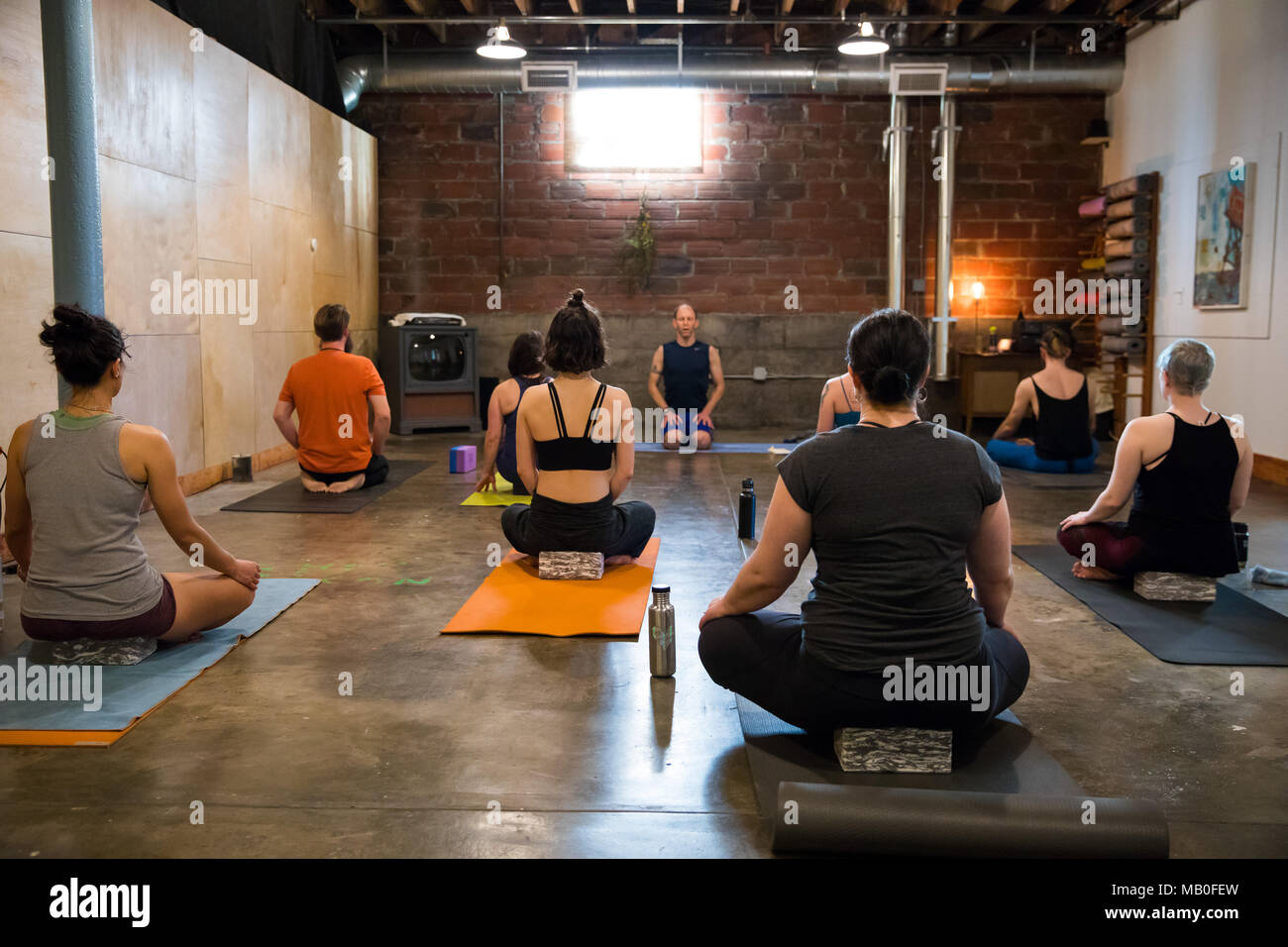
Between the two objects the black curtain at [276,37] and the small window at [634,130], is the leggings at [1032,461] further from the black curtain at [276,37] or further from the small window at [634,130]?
the black curtain at [276,37]

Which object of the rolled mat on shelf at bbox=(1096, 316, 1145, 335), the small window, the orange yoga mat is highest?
the small window

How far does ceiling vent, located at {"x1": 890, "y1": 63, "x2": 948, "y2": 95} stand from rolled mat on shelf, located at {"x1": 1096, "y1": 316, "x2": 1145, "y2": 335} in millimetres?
2591

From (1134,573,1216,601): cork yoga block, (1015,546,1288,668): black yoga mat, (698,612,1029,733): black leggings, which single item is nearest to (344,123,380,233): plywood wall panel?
(1015,546,1288,668): black yoga mat

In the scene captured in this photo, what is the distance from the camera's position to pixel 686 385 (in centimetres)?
890

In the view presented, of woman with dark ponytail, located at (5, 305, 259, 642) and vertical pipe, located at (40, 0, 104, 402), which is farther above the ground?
vertical pipe, located at (40, 0, 104, 402)

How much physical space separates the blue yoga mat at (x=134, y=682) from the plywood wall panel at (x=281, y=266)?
426 centimetres

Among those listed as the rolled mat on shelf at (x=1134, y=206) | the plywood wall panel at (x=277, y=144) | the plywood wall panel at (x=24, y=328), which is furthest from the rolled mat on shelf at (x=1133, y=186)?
the plywood wall panel at (x=24, y=328)

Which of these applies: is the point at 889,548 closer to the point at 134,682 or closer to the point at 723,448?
the point at 134,682

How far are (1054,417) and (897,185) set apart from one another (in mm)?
3998

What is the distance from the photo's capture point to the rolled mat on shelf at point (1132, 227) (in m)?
9.59

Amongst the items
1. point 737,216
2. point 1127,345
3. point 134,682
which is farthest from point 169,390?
point 1127,345

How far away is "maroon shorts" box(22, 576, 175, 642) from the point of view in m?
3.38

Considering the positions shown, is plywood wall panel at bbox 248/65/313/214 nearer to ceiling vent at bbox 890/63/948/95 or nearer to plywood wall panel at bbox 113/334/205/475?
plywood wall panel at bbox 113/334/205/475
